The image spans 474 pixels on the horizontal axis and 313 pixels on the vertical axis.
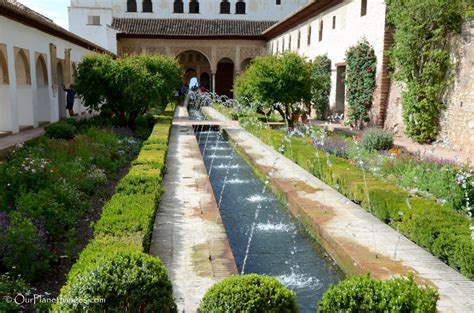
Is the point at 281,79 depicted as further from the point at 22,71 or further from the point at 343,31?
the point at 22,71

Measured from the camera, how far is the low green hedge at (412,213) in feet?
16.8

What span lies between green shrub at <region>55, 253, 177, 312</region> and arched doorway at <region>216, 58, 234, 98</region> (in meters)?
38.7

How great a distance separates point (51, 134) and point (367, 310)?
11539 millimetres

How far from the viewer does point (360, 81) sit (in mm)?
17109

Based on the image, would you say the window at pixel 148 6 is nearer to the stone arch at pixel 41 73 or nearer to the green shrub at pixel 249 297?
the stone arch at pixel 41 73

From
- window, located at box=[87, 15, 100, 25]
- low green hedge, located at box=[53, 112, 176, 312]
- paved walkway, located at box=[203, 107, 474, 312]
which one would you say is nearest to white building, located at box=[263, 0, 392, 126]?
paved walkway, located at box=[203, 107, 474, 312]

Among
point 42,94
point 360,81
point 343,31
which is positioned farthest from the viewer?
point 343,31

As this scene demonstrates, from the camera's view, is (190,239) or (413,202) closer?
(190,239)

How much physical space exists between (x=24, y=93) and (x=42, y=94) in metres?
2.04

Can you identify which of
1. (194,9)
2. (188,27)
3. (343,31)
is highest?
(194,9)

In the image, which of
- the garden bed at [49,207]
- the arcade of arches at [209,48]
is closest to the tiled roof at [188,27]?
the arcade of arches at [209,48]

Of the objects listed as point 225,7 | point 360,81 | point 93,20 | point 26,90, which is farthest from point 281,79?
point 225,7

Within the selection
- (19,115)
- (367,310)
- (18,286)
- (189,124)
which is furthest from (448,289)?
(189,124)

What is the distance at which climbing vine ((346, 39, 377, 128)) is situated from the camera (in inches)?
653
